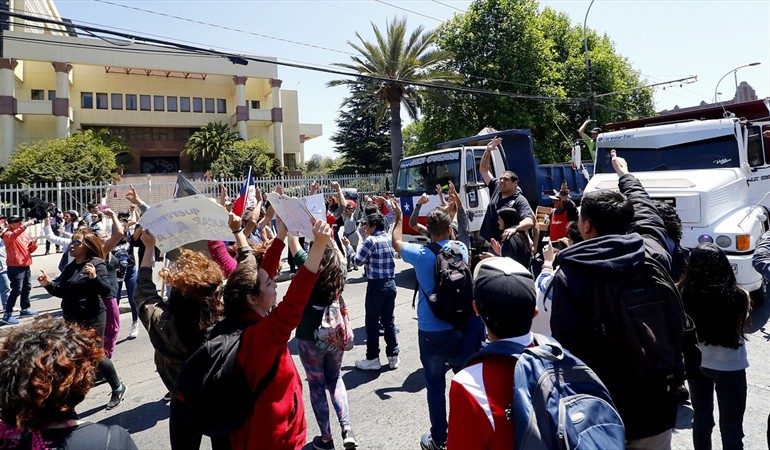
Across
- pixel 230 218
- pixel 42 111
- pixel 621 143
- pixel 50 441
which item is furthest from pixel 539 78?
pixel 42 111

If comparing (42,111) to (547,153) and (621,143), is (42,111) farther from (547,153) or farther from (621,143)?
(621,143)

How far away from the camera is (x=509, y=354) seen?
5.16 ft

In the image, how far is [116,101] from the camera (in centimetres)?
3878

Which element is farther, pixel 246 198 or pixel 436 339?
pixel 246 198

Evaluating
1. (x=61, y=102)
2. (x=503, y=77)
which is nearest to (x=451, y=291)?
(x=503, y=77)

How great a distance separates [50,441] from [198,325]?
1209 mm

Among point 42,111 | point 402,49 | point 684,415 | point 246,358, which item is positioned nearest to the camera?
point 246,358

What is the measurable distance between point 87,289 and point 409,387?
11.2 ft

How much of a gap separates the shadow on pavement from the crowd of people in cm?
87

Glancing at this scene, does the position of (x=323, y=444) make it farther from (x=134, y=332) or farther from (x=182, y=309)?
(x=134, y=332)

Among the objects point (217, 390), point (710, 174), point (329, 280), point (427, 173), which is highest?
point (427, 173)

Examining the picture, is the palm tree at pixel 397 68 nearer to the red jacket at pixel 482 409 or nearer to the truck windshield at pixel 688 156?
the truck windshield at pixel 688 156

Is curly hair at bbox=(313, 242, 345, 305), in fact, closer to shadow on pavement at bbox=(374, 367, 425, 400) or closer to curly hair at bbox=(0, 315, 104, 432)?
shadow on pavement at bbox=(374, 367, 425, 400)

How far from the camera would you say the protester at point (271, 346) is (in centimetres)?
224
